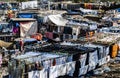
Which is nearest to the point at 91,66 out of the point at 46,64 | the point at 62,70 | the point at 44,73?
the point at 62,70

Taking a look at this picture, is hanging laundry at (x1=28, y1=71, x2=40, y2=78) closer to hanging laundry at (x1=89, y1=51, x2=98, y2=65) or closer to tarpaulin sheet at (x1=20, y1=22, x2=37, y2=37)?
hanging laundry at (x1=89, y1=51, x2=98, y2=65)

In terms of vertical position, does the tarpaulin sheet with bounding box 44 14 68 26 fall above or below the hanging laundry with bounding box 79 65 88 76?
below

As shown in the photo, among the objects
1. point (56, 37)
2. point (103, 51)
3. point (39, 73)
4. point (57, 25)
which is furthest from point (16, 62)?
point (57, 25)

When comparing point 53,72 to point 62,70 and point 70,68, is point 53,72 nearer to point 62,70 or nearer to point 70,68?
point 62,70

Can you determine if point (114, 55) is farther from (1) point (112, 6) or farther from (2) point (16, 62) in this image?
Answer: (1) point (112, 6)

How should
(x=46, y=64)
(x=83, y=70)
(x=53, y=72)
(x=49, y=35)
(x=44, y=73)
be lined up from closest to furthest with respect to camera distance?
(x=44, y=73)
(x=46, y=64)
(x=53, y=72)
(x=83, y=70)
(x=49, y=35)

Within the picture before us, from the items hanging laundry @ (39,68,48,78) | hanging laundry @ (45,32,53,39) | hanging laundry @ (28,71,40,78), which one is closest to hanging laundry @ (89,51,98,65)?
hanging laundry @ (39,68,48,78)

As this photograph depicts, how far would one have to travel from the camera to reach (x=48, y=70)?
14414 mm

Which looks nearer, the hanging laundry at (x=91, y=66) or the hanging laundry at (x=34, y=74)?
the hanging laundry at (x=34, y=74)

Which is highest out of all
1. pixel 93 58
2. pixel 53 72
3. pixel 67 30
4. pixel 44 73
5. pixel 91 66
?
pixel 44 73

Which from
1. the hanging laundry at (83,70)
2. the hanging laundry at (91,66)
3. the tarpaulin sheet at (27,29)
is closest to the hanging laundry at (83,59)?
the hanging laundry at (83,70)

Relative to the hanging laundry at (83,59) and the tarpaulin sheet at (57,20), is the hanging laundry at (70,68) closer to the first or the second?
the hanging laundry at (83,59)

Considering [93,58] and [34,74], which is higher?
[34,74]

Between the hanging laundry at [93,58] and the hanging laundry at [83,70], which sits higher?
the hanging laundry at [93,58]
